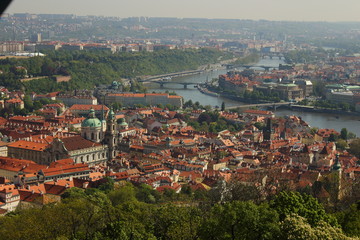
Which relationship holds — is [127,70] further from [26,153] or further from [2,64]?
[26,153]

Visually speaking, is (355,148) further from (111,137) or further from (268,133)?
(111,137)

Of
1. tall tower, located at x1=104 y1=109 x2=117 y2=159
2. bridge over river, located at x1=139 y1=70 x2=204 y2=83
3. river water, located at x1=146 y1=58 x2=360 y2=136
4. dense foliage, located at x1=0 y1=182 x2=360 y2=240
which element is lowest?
bridge over river, located at x1=139 y1=70 x2=204 y2=83

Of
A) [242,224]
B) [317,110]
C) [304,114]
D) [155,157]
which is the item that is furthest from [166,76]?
[242,224]

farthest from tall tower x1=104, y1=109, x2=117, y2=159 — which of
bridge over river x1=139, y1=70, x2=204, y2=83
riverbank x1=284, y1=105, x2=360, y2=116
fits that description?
bridge over river x1=139, y1=70, x2=204, y2=83

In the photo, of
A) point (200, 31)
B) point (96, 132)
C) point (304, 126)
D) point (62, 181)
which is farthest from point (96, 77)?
point (200, 31)

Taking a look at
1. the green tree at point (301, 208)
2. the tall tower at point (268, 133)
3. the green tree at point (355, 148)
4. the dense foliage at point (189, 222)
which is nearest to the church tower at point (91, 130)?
the tall tower at point (268, 133)

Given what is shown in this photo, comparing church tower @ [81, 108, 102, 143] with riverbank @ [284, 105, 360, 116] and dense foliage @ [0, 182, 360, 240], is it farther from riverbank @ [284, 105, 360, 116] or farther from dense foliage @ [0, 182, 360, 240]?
riverbank @ [284, 105, 360, 116]
